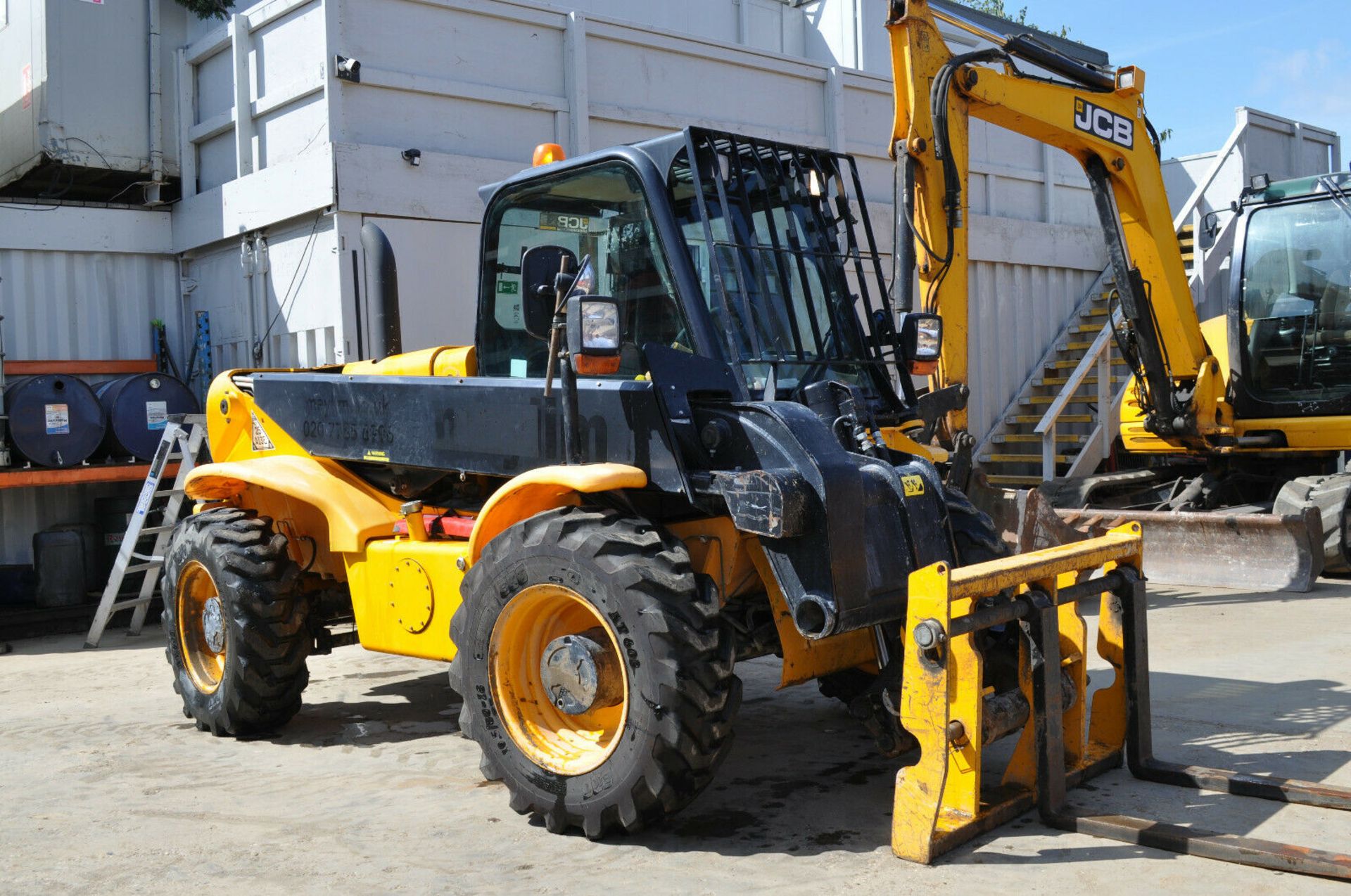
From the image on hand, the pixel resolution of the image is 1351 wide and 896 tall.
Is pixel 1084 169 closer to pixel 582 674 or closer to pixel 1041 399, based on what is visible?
pixel 1041 399

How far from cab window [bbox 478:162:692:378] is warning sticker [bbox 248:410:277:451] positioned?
148 cm

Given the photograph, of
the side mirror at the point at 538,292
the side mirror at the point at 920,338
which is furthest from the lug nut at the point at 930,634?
the side mirror at the point at 920,338

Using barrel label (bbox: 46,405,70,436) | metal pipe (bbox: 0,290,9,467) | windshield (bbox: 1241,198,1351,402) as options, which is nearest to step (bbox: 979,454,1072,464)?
windshield (bbox: 1241,198,1351,402)

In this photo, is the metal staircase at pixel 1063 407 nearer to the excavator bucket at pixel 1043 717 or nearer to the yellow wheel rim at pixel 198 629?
the excavator bucket at pixel 1043 717

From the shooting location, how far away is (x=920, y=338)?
5074mm

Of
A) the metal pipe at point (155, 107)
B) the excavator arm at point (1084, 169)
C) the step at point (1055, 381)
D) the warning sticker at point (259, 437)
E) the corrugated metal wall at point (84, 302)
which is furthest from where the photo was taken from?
the step at point (1055, 381)

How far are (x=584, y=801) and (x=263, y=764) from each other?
183 centimetres

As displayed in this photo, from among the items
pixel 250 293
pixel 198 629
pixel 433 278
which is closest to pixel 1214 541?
pixel 433 278

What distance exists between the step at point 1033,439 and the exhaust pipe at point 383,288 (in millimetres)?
8006

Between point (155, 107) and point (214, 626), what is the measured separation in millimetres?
5937

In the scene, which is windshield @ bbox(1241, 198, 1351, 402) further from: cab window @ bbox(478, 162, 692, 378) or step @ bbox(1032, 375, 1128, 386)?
cab window @ bbox(478, 162, 692, 378)

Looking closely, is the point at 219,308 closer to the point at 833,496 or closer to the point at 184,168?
the point at 184,168

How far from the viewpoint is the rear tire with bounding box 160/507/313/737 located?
18.0 ft

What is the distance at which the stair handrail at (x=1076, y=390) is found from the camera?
39.0ft
